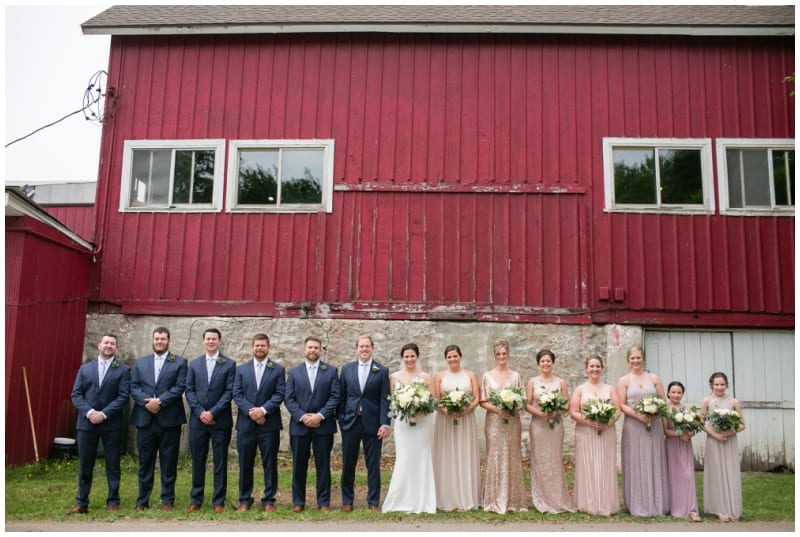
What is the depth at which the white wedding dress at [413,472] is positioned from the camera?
6781mm

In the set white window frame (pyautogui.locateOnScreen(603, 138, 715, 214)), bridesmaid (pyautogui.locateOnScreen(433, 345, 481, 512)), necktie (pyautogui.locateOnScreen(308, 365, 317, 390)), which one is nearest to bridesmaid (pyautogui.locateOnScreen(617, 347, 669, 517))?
bridesmaid (pyautogui.locateOnScreen(433, 345, 481, 512))

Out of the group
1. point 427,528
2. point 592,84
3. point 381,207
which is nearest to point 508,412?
point 427,528

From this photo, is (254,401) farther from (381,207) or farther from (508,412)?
(381,207)

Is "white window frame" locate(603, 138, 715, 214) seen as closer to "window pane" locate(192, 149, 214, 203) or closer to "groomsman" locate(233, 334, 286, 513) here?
"groomsman" locate(233, 334, 286, 513)

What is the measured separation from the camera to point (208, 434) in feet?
22.7

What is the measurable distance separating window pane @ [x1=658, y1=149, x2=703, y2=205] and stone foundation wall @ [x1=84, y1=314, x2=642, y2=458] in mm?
2214

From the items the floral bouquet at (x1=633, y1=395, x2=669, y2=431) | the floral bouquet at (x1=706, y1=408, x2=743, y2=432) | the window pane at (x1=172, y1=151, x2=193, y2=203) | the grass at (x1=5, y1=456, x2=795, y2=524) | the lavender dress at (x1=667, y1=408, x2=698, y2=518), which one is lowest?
the grass at (x1=5, y1=456, x2=795, y2=524)

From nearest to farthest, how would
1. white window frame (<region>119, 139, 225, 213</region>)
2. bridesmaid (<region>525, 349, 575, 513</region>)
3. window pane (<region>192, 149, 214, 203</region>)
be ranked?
1. bridesmaid (<region>525, 349, 575, 513</region>)
2. white window frame (<region>119, 139, 225, 213</region>)
3. window pane (<region>192, 149, 214, 203</region>)

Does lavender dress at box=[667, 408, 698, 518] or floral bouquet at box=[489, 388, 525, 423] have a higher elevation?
floral bouquet at box=[489, 388, 525, 423]

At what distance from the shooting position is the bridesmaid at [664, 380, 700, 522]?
6859 mm

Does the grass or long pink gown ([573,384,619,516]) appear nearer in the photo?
the grass

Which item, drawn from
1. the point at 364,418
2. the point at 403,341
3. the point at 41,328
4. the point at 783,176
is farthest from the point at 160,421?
the point at 783,176

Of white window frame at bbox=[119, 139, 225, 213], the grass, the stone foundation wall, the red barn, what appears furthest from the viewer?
white window frame at bbox=[119, 139, 225, 213]

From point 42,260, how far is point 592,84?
8537mm
